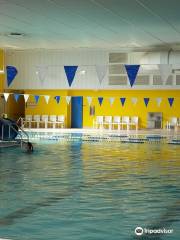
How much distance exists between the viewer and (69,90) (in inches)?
1175

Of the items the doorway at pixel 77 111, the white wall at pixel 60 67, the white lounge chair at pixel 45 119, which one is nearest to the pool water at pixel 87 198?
the white wall at pixel 60 67

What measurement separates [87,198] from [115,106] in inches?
903

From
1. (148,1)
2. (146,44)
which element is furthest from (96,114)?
(148,1)

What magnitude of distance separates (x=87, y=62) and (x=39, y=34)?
8575mm

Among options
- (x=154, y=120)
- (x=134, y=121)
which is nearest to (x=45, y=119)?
(x=134, y=121)

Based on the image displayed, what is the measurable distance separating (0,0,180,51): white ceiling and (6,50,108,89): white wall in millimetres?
4240

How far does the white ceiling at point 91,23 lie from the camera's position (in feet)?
43.8

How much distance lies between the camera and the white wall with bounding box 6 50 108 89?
27.8m

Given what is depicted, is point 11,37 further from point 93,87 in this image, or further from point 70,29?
point 93,87

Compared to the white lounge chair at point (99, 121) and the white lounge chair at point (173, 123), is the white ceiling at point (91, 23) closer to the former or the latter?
the white lounge chair at point (173, 123)

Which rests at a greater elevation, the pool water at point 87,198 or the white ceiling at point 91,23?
the white ceiling at point 91,23

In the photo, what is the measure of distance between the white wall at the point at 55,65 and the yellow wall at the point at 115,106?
0.88m

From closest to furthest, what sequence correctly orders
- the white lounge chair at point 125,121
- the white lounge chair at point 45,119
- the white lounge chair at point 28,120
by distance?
1. the white lounge chair at point 125,121
2. the white lounge chair at point 45,119
3. the white lounge chair at point 28,120

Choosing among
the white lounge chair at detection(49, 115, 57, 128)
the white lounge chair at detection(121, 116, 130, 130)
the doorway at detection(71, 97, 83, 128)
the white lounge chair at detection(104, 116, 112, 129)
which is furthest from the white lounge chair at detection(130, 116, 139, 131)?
the white lounge chair at detection(49, 115, 57, 128)
